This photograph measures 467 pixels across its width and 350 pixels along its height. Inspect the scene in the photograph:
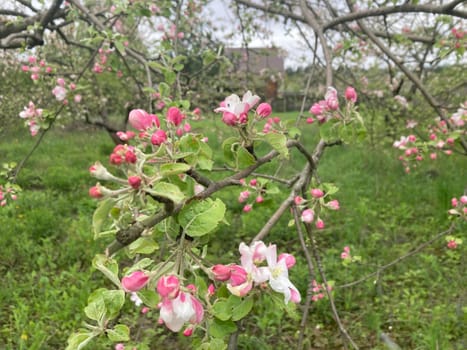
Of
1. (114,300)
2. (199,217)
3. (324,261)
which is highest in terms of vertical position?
(199,217)

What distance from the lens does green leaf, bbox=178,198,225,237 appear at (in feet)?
2.18

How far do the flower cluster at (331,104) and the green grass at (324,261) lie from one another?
219mm

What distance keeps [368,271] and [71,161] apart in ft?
15.5

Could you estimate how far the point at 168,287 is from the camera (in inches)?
Result: 23.7

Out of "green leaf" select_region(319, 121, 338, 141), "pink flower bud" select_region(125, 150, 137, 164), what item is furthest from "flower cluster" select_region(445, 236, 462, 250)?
"pink flower bud" select_region(125, 150, 137, 164)

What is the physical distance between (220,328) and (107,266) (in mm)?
221

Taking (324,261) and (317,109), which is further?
(324,261)

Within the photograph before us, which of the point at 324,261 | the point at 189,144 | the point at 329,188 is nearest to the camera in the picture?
the point at 189,144

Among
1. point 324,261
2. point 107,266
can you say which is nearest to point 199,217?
point 107,266

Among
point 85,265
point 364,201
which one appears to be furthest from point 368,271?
point 85,265

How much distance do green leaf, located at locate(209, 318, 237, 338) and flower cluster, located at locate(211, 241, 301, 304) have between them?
0.09 m

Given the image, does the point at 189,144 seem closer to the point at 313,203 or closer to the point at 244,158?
the point at 244,158

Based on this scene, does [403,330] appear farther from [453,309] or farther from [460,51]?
[460,51]

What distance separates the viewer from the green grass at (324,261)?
8.27ft
